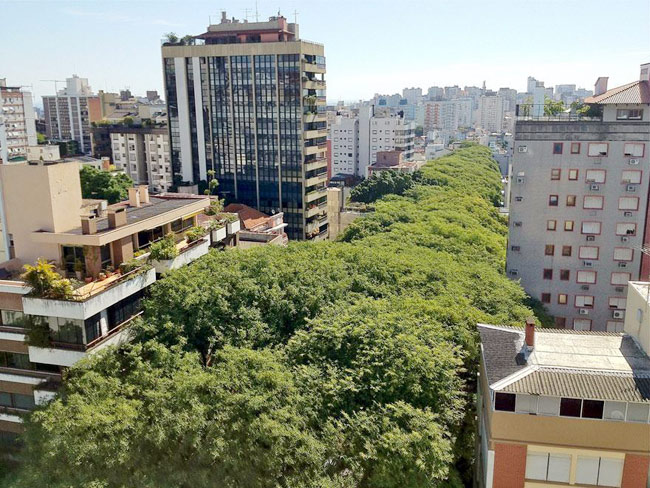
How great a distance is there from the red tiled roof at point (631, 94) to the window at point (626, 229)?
9245 mm

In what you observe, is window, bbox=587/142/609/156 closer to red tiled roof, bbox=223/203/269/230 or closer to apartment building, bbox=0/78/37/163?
red tiled roof, bbox=223/203/269/230

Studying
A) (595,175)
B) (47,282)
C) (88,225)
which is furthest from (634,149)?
(47,282)

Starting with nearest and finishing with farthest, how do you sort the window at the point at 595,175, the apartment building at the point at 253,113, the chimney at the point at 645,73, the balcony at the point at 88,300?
the balcony at the point at 88,300, the chimney at the point at 645,73, the window at the point at 595,175, the apartment building at the point at 253,113

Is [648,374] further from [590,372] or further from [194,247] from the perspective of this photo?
[194,247]

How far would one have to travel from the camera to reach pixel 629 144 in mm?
42312

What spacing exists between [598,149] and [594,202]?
13.4 ft

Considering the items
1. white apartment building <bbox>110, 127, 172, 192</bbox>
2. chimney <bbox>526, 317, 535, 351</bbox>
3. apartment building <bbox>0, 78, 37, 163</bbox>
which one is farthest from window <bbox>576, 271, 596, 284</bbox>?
apartment building <bbox>0, 78, 37, 163</bbox>

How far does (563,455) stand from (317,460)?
9308 millimetres

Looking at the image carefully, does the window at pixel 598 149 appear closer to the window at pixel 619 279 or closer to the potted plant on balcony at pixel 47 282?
the window at pixel 619 279

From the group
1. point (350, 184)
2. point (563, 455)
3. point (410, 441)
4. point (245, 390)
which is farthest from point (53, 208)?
point (350, 184)

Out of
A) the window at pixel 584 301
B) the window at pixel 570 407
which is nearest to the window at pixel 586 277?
the window at pixel 584 301

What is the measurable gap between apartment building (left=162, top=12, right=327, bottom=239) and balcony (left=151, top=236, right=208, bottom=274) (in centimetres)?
3591

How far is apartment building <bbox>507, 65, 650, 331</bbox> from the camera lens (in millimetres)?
42562

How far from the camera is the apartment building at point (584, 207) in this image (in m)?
42.6
